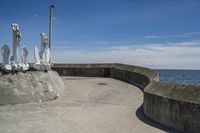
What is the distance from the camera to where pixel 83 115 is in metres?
10.2

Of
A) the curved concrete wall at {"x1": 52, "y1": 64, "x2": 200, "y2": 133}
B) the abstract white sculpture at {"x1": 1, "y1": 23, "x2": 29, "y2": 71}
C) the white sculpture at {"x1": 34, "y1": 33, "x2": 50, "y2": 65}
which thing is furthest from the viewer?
the white sculpture at {"x1": 34, "y1": 33, "x2": 50, "y2": 65}

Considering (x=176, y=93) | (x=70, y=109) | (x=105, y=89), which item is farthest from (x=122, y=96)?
(x=176, y=93)

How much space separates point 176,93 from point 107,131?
248cm

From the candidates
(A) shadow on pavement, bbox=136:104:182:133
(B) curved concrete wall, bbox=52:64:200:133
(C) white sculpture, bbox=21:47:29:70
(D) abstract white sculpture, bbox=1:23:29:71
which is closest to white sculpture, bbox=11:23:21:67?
(D) abstract white sculpture, bbox=1:23:29:71

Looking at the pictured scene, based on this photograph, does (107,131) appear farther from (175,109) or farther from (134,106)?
(134,106)

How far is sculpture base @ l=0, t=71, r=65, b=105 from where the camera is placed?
40.5 ft

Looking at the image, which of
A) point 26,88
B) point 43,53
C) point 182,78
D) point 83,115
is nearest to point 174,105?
point 83,115

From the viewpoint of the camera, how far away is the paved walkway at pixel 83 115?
8266mm

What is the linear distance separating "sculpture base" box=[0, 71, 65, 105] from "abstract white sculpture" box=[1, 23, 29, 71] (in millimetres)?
320

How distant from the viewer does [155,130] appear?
8133mm

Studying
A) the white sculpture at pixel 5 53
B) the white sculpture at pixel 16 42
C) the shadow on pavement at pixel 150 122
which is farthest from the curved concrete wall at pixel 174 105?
the white sculpture at pixel 5 53

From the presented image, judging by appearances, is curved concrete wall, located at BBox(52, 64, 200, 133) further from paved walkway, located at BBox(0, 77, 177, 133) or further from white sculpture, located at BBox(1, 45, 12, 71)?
white sculpture, located at BBox(1, 45, 12, 71)

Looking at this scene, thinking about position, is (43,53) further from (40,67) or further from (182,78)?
A: (182,78)

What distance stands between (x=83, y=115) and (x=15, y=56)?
18.4 ft
